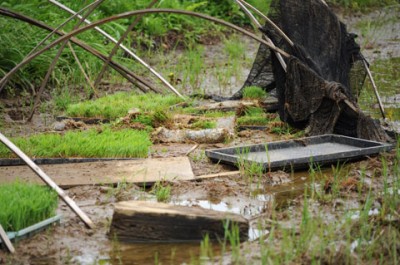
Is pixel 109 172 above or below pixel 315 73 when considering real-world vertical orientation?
below

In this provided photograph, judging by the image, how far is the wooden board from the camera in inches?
190

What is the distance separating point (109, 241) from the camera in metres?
3.88

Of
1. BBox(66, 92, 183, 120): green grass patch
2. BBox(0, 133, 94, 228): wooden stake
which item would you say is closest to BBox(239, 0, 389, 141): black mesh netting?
BBox(66, 92, 183, 120): green grass patch

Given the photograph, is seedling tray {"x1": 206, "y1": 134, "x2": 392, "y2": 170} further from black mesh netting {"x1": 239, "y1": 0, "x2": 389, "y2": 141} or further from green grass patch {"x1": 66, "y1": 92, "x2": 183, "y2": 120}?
green grass patch {"x1": 66, "y1": 92, "x2": 183, "y2": 120}

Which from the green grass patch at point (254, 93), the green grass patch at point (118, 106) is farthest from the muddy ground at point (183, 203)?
the green grass patch at point (254, 93)

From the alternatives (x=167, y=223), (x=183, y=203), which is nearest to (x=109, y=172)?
(x=183, y=203)

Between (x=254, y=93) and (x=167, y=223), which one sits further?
(x=254, y=93)

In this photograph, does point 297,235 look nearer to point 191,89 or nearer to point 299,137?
point 299,137

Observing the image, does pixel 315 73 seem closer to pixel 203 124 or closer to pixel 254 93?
pixel 203 124

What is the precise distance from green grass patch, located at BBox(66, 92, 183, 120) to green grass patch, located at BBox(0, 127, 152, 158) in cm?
76

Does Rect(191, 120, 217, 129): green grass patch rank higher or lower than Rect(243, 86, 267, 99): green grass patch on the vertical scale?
lower

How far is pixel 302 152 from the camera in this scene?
5559mm

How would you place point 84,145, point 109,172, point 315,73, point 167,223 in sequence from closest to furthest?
point 167,223 → point 109,172 → point 84,145 → point 315,73

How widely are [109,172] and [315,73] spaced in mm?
1811
